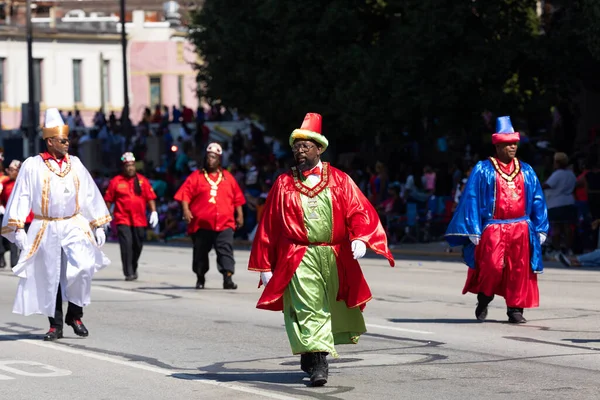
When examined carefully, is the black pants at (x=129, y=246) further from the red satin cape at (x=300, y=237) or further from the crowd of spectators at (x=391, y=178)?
the red satin cape at (x=300, y=237)

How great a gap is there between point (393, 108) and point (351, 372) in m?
19.7

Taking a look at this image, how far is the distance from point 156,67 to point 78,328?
6744cm

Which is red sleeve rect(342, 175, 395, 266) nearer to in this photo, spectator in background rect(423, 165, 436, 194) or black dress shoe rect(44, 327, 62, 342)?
black dress shoe rect(44, 327, 62, 342)

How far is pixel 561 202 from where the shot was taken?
2428cm

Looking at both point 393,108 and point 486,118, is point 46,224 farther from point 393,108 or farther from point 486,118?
point 486,118

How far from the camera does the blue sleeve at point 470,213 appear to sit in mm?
14336

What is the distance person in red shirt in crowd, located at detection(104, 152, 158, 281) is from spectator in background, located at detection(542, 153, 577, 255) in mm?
6782

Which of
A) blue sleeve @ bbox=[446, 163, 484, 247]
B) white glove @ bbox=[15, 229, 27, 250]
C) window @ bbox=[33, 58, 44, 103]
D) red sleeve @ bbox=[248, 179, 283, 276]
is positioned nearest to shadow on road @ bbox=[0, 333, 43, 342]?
white glove @ bbox=[15, 229, 27, 250]

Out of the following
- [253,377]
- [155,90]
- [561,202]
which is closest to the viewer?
[253,377]

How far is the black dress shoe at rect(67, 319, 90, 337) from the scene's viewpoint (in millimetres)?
13750

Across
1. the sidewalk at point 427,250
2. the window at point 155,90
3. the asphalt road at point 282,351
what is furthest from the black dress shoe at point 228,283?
the window at point 155,90

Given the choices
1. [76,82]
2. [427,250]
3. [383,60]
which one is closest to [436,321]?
[427,250]

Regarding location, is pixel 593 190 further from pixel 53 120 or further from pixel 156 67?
pixel 156 67

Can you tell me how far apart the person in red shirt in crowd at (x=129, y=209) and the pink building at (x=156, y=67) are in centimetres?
5789
